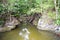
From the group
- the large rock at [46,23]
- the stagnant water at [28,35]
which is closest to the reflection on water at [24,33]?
the stagnant water at [28,35]

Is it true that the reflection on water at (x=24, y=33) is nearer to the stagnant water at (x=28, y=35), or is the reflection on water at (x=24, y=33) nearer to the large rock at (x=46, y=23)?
the stagnant water at (x=28, y=35)

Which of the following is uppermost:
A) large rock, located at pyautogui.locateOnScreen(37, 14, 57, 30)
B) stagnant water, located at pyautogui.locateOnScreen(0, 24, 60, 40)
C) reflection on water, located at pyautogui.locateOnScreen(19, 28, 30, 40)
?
large rock, located at pyautogui.locateOnScreen(37, 14, 57, 30)

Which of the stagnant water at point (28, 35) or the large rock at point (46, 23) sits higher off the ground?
the large rock at point (46, 23)

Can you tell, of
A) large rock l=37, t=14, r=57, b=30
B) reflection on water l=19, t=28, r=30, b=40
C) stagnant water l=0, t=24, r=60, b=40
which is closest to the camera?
stagnant water l=0, t=24, r=60, b=40

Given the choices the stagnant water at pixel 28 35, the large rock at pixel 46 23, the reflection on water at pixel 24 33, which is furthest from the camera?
the large rock at pixel 46 23

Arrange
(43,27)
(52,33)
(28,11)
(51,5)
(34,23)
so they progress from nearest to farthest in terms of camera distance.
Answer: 1. (52,33)
2. (43,27)
3. (51,5)
4. (34,23)
5. (28,11)

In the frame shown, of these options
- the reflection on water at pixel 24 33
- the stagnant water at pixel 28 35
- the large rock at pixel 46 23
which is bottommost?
the reflection on water at pixel 24 33

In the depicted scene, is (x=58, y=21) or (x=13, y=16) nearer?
(x=58, y=21)

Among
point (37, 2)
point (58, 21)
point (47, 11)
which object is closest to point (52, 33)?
point (58, 21)

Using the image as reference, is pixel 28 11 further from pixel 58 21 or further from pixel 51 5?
pixel 58 21

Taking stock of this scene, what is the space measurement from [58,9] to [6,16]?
7390 millimetres

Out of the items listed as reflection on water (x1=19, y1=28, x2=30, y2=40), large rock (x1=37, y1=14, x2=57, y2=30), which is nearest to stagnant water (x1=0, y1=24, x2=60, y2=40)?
reflection on water (x1=19, y1=28, x2=30, y2=40)

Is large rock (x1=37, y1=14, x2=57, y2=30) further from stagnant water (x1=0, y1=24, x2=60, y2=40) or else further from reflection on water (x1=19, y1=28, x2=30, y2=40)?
reflection on water (x1=19, y1=28, x2=30, y2=40)

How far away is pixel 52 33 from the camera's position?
18.0m
